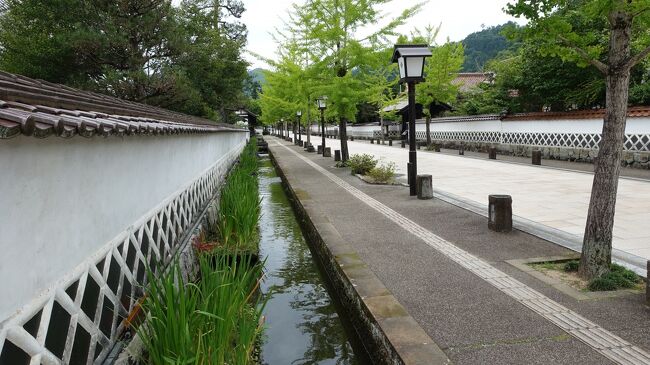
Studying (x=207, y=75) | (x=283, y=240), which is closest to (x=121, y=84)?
(x=207, y=75)

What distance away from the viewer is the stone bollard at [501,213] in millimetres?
6754

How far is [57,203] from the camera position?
101 inches

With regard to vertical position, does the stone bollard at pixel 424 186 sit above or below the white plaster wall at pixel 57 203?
below

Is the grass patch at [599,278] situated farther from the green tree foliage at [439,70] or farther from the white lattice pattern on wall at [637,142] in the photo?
the green tree foliage at [439,70]

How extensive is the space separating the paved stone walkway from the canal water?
0.74m

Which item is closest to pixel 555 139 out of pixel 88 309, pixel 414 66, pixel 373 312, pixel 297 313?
pixel 414 66

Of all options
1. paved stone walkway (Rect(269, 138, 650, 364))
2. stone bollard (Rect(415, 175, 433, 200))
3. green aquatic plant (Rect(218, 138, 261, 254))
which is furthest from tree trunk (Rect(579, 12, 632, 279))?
stone bollard (Rect(415, 175, 433, 200))

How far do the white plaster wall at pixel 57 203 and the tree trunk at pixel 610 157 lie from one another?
15.1ft

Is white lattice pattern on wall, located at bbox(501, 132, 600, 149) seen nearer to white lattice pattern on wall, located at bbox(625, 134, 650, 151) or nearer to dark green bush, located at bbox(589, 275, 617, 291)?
white lattice pattern on wall, located at bbox(625, 134, 650, 151)

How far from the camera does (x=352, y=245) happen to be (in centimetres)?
638

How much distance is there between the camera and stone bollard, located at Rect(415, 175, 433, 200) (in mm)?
9992

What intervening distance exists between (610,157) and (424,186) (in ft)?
18.0

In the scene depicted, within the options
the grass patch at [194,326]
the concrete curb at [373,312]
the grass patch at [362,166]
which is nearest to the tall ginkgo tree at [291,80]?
the grass patch at [362,166]

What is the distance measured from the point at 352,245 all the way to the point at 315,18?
11.7m
